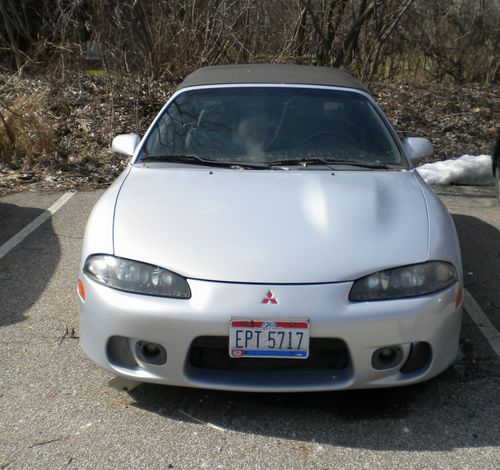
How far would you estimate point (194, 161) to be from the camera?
403 centimetres

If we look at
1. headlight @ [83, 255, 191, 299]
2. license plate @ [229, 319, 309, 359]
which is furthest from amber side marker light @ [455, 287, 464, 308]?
headlight @ [83, 255, 191, 299]

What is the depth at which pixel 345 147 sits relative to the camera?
419 centimetres

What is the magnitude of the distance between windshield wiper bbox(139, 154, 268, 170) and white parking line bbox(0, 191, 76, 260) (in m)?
1.84

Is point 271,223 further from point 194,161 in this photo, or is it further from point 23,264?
point 23,264

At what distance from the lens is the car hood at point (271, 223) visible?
2.96 m

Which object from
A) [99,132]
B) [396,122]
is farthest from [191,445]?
[396,122]

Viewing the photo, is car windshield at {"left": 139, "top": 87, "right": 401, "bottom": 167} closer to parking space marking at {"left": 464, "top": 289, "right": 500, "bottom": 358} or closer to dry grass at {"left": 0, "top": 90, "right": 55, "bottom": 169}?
parking space marking at {"left": 464, "top": 289, "right": 500, "bottom": 358}

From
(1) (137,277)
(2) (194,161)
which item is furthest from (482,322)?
(1) (137,277)

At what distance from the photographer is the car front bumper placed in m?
2.82

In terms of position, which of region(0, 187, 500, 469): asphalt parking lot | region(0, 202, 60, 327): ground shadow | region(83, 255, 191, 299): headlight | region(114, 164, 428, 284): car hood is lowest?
region(0, 202, 60, 327): ground shadow

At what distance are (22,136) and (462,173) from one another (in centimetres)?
517

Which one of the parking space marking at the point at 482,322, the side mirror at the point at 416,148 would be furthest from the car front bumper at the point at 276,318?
the side mirror at the point at 416,148

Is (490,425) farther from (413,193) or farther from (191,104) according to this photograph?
(191,104)

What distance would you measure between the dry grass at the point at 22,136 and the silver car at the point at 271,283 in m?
4.94
